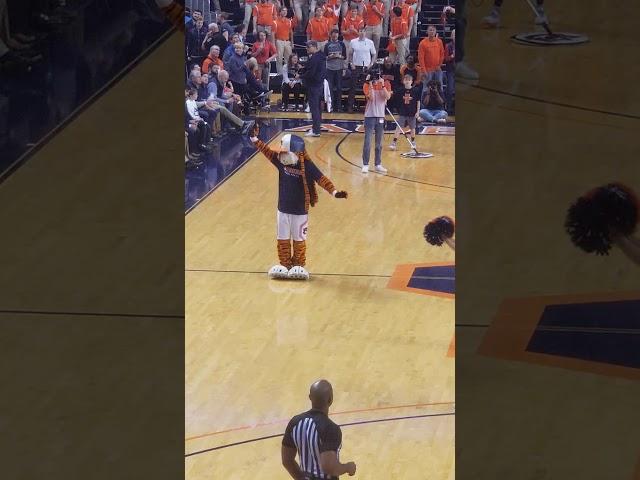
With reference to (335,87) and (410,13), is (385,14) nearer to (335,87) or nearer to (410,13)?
(410,13)

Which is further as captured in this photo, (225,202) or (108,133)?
(225,202)

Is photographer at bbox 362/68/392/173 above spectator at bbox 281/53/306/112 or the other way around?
above

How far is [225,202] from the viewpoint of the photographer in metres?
14.7

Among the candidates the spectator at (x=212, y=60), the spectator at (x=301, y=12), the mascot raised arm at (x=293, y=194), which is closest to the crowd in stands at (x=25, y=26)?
the mascot raised arm at (x=293, y=194)

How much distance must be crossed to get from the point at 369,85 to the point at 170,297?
470 inches

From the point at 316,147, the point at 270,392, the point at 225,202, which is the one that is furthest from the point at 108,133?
the point at 316,147

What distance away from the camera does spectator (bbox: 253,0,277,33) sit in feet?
69.4

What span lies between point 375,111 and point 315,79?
3494 millimetres

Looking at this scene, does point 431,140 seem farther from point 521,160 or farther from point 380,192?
point 521,160

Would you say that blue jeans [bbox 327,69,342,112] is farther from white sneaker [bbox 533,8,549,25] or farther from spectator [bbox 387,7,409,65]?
white sneaker [bbox 533,8,549,25]

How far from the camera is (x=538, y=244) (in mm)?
4000

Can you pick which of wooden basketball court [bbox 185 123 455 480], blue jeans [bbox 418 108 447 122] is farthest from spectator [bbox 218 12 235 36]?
wooden basketball court [bbox 185 123 455 480]

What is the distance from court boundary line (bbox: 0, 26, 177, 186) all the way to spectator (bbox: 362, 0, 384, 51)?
1745 centimetres

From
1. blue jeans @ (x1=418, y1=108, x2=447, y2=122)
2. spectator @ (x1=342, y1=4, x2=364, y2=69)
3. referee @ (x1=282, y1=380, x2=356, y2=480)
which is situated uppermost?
referee @ (x1=282, y1=380, x2=356, y2=480)
